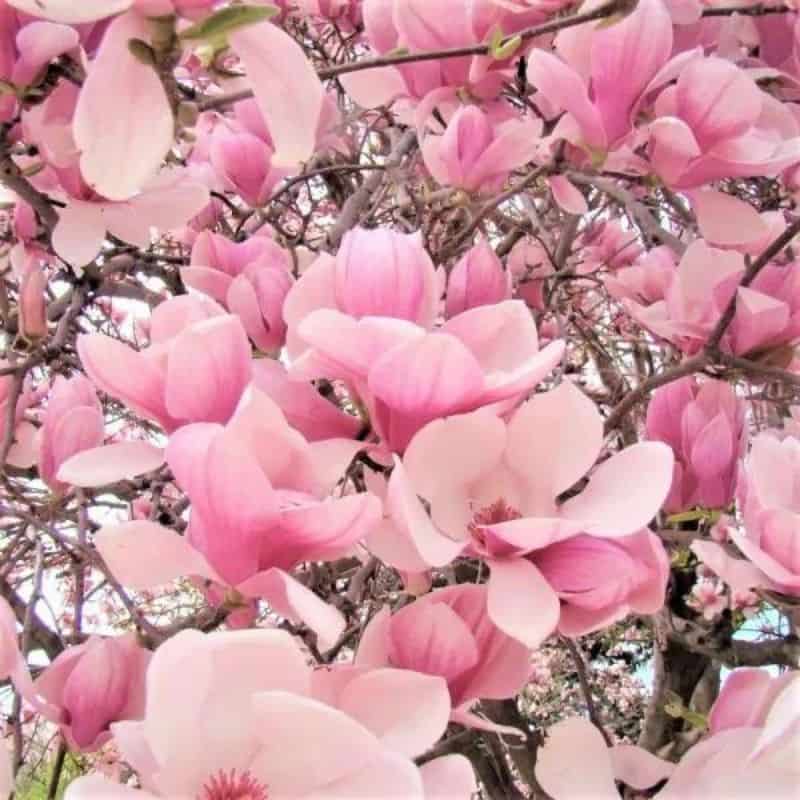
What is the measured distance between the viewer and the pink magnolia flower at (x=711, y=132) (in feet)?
1.92

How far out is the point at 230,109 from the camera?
99cm

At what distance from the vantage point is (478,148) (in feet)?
2.20

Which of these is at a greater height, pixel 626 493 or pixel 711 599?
pixel 626 493

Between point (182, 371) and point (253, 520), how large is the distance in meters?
0.07

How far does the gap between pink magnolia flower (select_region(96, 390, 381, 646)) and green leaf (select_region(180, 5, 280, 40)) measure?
135mm

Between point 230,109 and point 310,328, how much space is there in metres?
0.66

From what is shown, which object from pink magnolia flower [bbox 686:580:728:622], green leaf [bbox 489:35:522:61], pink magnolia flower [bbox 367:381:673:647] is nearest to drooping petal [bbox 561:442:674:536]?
pink magnolia flower [bbox 367:381:673:647]

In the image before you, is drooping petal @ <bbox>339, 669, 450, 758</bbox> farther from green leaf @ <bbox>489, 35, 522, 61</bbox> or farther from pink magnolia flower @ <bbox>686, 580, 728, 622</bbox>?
pink magnolia flower @ <bbox>686, 580, 728, 622</bbox>

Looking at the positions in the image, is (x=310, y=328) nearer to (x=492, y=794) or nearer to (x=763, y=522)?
(x=763, y=522)

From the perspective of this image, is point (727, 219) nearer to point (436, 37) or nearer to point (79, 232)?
point (436, 37)

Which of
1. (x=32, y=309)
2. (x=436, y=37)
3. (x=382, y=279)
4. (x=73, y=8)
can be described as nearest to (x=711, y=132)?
(x=436, y=37)

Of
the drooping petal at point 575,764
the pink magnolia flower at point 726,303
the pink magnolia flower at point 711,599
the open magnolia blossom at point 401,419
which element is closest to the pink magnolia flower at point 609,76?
the open magnolia blossom at point 401,419

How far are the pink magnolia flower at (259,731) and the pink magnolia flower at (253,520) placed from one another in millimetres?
26

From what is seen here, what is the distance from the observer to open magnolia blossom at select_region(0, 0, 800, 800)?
0.37 m
